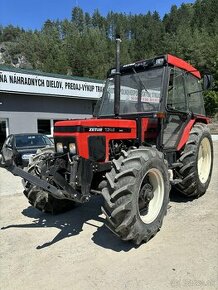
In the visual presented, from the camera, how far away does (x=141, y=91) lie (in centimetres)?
584

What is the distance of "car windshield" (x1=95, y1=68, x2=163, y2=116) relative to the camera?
5.70 metres

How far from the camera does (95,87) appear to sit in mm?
18984

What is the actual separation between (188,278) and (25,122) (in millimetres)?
13823

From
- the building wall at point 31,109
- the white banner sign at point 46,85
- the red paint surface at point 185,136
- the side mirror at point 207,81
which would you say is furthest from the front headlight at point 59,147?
the building wall at point 31,109

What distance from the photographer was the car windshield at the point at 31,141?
12287 millimetres

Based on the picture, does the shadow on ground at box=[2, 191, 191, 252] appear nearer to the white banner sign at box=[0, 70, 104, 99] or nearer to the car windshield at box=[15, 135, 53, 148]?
the car windshield at box=[15, 135, 53, 148]

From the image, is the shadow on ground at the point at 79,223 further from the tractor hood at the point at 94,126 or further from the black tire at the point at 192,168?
the tractor hood at the point at 94,126

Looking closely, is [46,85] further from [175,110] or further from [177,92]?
[175,110]

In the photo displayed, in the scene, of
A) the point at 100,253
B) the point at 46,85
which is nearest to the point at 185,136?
the point at 100,253

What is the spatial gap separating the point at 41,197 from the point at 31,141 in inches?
285

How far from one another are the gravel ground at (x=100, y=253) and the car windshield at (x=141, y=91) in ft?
5.98

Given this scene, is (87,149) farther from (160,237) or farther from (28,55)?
(28,55)

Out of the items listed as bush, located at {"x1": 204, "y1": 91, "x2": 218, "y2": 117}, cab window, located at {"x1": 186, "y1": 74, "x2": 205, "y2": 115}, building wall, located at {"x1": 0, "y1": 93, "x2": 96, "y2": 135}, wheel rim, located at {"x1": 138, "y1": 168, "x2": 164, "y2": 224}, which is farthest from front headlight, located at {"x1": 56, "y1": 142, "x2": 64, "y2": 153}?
bush, located at {"x1": 204, "y1": 91, "x2": 218, "y2": 117}

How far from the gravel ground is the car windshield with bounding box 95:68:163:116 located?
1823mm
